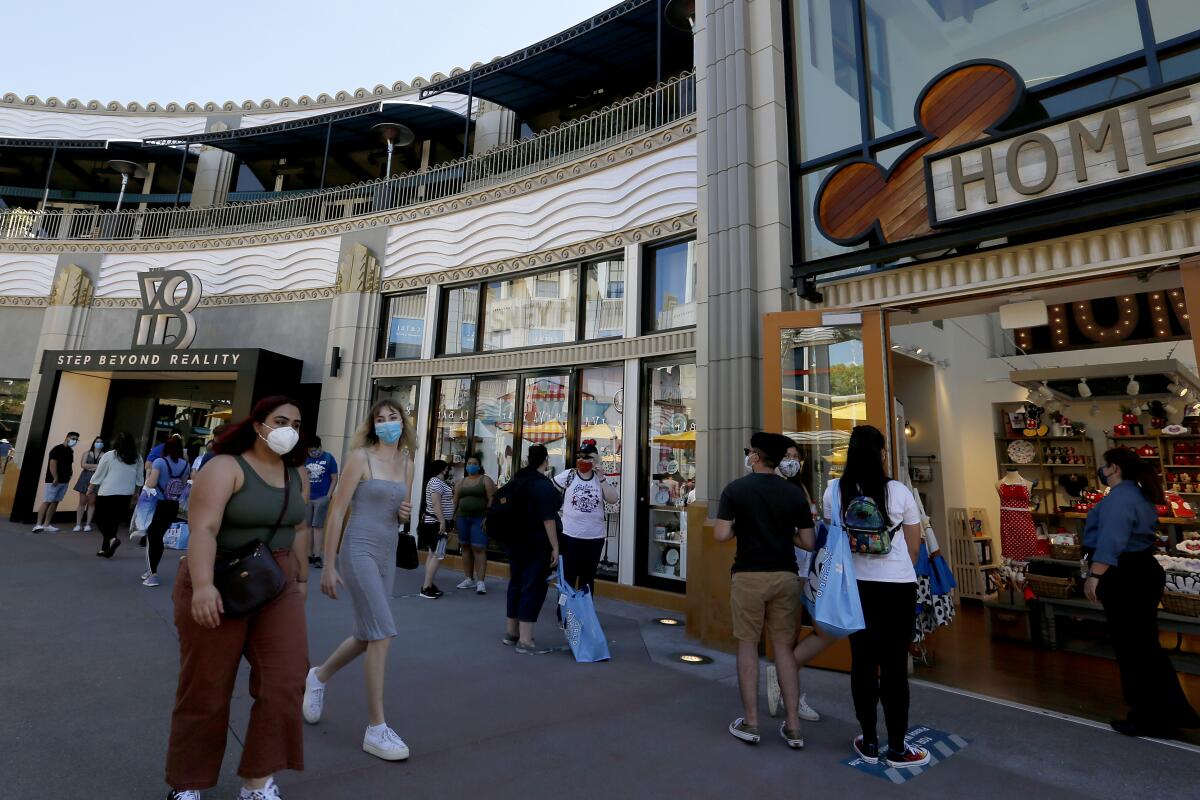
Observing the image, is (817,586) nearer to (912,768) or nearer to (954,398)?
(912,768)

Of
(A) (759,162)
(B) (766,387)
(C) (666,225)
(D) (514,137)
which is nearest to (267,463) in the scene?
(B) (766,387)

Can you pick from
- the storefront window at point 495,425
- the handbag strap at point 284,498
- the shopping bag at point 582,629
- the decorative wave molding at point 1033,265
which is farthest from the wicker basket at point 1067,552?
the handbag strap at point 284,498

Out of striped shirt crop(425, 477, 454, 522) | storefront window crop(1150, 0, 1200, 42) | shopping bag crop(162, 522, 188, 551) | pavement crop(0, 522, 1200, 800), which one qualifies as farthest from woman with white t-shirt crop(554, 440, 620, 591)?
storefront window crop(1150, 0, 1200, 42)

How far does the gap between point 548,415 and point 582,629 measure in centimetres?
497

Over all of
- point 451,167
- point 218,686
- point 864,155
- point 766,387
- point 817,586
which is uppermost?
point 451,167

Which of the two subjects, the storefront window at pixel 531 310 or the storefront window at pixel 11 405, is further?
the storefront window at pixel 11 405

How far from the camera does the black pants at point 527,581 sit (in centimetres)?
558

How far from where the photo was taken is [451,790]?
2.91 m

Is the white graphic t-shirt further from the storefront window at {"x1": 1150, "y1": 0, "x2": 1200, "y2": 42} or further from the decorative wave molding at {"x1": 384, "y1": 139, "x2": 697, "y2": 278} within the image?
the storefront window at {"x1": 1150, "y1": 0, "x2": 1200, "y2": 42}

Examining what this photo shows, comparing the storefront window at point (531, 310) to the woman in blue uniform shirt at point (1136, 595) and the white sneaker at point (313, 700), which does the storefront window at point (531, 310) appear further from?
the woman in blue uniform shirt at point (1136, 595)

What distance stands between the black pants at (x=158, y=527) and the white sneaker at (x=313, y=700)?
210 inches

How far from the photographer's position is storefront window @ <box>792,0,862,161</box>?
21.2ft

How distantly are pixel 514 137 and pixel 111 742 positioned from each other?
44.2 feet

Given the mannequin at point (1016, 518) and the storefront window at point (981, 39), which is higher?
the storefront window at point (981, 39)
